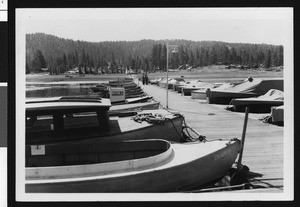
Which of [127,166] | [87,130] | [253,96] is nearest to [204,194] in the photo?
[127,166]

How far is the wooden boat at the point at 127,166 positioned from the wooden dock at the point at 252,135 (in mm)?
340

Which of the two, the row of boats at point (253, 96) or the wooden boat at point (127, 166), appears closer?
the wooden boat at point (127, 166)

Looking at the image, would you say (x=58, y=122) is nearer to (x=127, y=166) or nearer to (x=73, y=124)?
(x=73, y=124)

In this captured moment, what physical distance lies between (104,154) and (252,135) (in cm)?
208

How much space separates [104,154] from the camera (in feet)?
11.9

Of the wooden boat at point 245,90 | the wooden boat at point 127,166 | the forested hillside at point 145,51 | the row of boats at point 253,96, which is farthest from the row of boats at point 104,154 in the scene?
the wooden boat at point 245,90

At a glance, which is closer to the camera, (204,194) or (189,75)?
(204,194)

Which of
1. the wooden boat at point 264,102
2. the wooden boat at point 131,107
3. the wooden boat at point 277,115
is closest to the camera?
the wooden boat at point 277,115

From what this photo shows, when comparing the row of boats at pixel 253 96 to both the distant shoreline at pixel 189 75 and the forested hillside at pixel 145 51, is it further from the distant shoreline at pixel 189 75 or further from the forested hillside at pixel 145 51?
the forested hillside at pixel 145 51

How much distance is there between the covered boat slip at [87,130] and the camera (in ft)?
11.9
